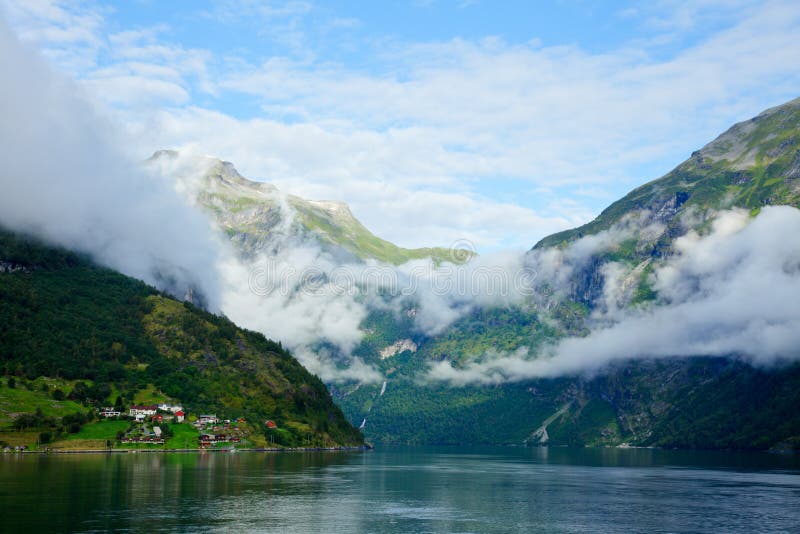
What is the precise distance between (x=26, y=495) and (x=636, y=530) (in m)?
100

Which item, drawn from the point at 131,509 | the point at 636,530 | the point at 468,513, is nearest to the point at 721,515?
the point at 636,530

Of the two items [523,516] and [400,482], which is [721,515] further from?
[400,482]

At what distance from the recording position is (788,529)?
4520 inches

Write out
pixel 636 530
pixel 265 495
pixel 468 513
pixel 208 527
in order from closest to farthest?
1. pixel 208 527
2. pixel 636 530
3. pixel 468 513
4. pixel 265 495

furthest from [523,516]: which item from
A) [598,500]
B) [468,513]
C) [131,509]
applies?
[131,509]

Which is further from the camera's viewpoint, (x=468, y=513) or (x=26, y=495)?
(x=468, y=513)

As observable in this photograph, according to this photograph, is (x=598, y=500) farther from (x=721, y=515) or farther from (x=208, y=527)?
(x=208, y=527)

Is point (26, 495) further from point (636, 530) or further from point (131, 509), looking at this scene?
point (636, 530)

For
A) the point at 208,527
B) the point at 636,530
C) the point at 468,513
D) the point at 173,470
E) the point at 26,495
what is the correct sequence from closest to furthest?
the point at 208,527, the point at 636,530, the point at 26,495, the point at 468,513, the point at 173,470

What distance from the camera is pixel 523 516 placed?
129 meters

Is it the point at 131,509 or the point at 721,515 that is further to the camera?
the point at 721,515

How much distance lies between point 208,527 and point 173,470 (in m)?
94.0

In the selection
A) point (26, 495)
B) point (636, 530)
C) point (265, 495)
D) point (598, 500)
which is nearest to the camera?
point (636, 530)

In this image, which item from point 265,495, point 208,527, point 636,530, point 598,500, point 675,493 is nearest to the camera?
point 208,527
